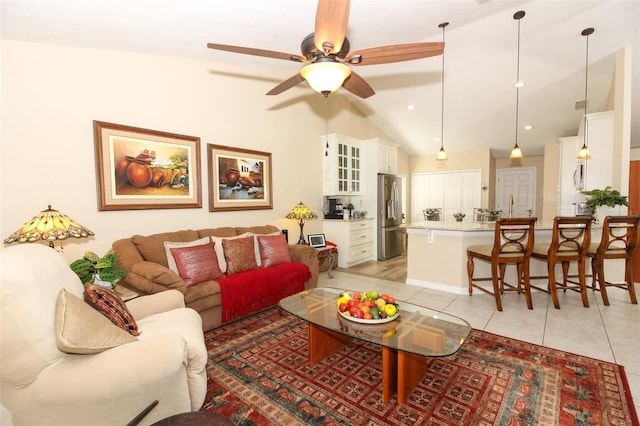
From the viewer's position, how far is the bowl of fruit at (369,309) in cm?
198

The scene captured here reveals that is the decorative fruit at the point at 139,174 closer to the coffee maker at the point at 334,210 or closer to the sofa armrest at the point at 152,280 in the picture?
the sofa armrest at the point at 152,280

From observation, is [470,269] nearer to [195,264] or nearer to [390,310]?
[390,310]

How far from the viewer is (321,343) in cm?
228

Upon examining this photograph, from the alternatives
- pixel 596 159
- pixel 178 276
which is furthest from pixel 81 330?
pixel 596 159

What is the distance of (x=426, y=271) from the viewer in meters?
4.13

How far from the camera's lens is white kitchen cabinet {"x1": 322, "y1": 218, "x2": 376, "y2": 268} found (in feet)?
17.4

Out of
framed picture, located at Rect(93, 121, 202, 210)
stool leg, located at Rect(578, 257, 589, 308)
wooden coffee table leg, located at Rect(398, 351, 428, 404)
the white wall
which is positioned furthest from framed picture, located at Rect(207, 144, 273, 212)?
stool leg, located at Rect(578, 257, 589, 308)

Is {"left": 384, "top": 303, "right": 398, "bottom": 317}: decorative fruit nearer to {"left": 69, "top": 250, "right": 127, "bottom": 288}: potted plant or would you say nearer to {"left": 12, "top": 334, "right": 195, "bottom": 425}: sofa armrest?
{"left": 12, "top": 334, "right": 195, "bottom": 425}: sofa armrest

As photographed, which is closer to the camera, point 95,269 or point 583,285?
point 95,269

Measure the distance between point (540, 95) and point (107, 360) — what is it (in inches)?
261

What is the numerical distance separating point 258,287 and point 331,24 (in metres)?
2.43

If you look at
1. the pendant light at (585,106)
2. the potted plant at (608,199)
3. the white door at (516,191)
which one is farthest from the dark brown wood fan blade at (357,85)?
the white door at (516,191)

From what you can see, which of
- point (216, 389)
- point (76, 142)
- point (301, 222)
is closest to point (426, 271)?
point (301, 222)

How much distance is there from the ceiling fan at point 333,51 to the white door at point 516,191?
6498 millimetres
